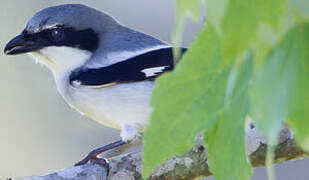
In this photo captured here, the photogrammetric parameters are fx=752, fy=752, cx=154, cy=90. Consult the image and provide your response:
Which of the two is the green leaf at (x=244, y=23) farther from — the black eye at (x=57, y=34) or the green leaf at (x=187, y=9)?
the black eye at (x=57, y=34)

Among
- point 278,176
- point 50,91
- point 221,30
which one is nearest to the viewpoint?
point 221,30

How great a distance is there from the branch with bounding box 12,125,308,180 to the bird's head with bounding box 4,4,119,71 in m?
0.85

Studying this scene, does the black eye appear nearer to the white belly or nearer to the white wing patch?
the white belly

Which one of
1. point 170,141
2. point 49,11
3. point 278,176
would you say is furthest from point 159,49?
point 170,141

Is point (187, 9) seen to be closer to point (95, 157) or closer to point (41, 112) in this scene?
→ point (95, 157)

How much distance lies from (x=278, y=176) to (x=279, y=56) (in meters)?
3.70

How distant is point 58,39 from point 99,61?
8.5 inches

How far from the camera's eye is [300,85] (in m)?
0.80

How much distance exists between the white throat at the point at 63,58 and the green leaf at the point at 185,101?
7.02ft

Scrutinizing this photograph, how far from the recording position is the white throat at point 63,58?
10.5 ft

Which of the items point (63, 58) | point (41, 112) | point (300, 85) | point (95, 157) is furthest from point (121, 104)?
point (41, 112)

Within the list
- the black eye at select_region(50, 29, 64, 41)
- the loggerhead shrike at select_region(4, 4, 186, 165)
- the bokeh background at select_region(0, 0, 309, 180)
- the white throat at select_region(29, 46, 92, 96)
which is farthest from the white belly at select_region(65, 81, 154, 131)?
the bokeh background at select_region(0, 0, 309, 180)

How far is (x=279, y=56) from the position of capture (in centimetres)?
77

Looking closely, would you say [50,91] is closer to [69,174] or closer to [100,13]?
[100,13]
